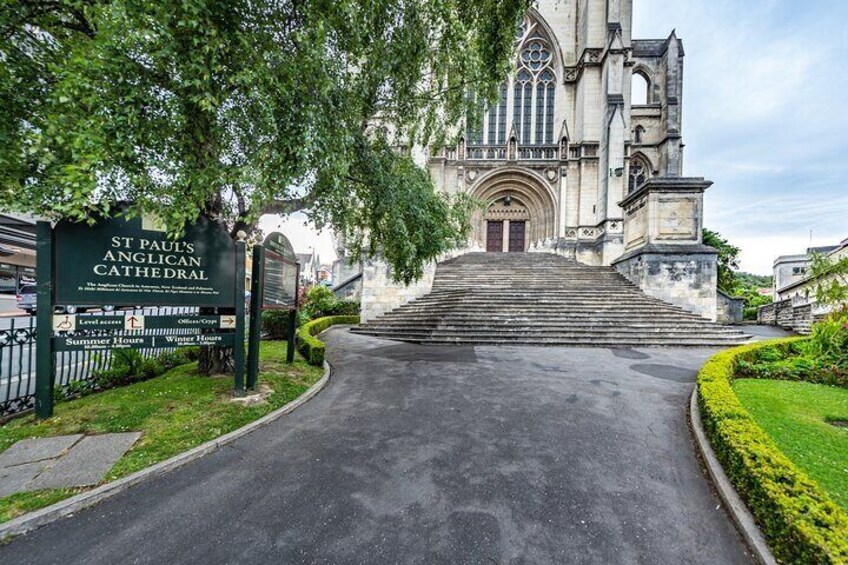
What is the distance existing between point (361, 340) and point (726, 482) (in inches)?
364

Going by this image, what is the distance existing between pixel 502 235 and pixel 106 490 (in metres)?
23.6

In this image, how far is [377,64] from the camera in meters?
5.71

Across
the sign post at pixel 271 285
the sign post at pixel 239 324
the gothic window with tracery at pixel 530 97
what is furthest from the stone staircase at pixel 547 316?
the gothic window with tracery at pixel 530 97

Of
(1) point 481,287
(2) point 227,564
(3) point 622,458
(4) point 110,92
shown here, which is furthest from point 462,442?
(1) point 481,287

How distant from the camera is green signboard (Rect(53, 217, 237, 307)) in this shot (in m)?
4.33

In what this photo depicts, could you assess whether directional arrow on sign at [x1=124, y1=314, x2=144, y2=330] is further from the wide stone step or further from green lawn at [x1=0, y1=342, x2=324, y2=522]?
the wide stone step

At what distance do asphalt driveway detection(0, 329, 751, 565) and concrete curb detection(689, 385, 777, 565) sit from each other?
0.09 meters

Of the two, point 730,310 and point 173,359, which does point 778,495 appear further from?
point 730,310

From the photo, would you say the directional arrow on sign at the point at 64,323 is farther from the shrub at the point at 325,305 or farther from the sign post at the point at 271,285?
the shrub at the point at 325,305

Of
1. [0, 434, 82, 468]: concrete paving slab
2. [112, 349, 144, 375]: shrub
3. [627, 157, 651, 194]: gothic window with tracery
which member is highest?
[627, 157, 651, 194]: gothic window with tracery

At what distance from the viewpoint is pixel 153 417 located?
14.4 feet

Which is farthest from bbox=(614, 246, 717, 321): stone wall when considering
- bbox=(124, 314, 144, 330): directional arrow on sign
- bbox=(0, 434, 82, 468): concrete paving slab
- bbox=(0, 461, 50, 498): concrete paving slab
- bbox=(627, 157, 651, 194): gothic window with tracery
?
bbox=(0, 461, 50, 498): concrete paving slab

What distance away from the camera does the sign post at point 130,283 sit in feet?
14.0

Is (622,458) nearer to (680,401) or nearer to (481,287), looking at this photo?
(680,401)
